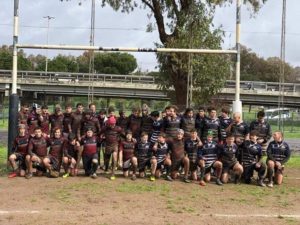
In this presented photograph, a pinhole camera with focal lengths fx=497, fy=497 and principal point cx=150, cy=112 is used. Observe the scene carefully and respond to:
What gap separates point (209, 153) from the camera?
11125 millimetres

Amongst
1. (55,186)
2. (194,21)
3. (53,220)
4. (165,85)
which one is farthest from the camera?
(165,85)

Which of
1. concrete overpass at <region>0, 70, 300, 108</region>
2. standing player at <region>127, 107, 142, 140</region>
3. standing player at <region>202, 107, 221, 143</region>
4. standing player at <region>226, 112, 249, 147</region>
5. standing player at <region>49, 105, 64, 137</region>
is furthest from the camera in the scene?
concrete overpass at <region>0, 70, 300, 108</region>

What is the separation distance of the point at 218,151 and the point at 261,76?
84.8 meters

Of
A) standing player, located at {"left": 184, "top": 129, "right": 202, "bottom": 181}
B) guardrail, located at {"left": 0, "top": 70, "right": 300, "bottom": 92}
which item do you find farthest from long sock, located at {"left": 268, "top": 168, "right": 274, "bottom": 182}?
guardrail, located at {"left": 0, "top": 70, "right": 300, "bottom": 92}

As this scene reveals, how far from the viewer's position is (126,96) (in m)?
54.9

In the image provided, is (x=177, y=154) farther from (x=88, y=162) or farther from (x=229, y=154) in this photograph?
(x=88, y=162)

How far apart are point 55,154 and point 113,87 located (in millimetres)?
42108

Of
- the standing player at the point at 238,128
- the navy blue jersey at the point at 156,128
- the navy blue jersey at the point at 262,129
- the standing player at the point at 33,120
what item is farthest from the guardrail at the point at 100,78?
the standing player at the point at 238,128

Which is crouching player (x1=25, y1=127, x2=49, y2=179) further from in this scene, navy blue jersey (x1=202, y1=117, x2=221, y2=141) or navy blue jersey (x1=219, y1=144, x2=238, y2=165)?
navy blue jersey (x1=219, y1=144, x2=238, y2=165)

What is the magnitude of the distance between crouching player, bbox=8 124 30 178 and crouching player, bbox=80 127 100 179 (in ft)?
4.23

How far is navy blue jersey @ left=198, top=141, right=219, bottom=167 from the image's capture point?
11102 mm

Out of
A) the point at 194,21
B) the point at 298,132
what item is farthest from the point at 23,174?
the point at 298,132

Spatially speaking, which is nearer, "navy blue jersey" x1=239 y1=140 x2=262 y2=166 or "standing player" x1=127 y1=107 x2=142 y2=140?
"navy blue jersey" x1=239 y1=140 x2=262 y2=166

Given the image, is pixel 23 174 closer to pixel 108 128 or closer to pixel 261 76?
pixel 108 128
